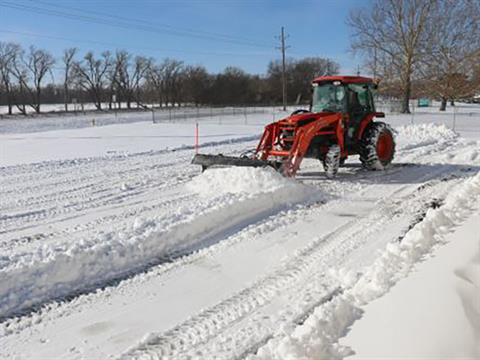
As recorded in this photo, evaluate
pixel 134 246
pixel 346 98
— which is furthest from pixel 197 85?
pixel 134 246

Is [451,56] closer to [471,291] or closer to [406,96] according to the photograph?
[406,96]

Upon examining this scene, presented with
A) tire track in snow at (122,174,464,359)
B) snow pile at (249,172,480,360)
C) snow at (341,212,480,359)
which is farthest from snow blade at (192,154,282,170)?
snow at (341,212,480,359)

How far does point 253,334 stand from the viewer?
162 inches

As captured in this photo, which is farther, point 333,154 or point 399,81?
point 399,81

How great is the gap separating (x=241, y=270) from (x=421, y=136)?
58.2ft

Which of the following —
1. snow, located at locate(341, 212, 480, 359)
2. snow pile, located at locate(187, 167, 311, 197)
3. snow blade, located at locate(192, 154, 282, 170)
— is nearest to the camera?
snow, located at locate(341, 212, 480, 359)

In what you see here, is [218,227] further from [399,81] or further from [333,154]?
[399,81]

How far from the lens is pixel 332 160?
1074 cm

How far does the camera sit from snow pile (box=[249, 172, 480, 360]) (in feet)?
11.9

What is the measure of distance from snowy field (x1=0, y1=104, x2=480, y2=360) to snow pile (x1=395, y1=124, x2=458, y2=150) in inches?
327

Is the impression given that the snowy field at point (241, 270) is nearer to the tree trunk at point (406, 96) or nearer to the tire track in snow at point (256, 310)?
the tire track in snow at point (256, 310)

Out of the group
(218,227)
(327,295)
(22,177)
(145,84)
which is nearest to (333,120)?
(218,227)

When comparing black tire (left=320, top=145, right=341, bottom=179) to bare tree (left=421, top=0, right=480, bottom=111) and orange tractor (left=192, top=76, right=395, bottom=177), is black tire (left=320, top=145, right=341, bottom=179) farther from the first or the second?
bare tree (left=421, top=0, right=480, bottom=111)

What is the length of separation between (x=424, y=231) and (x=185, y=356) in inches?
151
